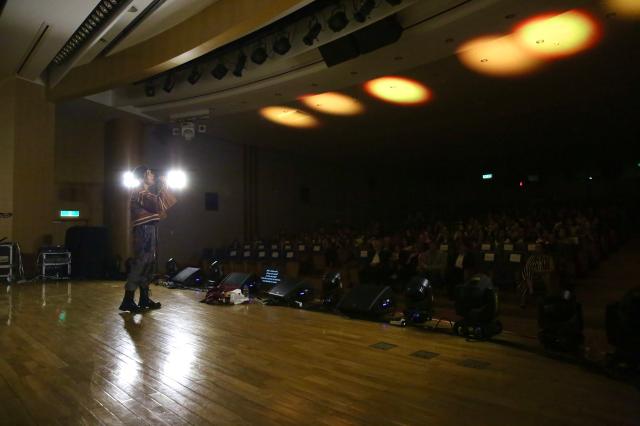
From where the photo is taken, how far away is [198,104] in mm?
7668

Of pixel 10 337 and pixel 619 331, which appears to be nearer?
pixel 619 331

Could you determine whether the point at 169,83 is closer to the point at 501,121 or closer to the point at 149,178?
the point at 149,178

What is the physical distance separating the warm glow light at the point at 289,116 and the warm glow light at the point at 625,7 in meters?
5.20

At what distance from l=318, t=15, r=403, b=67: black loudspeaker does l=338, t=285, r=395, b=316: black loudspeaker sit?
278 centimetres

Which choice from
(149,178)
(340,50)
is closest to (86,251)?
(149,178)

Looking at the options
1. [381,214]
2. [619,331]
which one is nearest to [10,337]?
[619,331]

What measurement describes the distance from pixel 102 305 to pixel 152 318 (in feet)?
3.70

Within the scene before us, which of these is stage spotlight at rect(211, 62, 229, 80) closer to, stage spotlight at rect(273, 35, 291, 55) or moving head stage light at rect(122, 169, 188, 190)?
stage spotlight at rect(273, 35, 291, 55)

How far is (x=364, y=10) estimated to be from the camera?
4.46m

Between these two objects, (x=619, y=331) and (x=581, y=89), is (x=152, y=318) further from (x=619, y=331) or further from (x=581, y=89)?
(x=581, y=89)

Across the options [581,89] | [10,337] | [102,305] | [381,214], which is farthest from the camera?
[381,214]

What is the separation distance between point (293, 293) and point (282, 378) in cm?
248

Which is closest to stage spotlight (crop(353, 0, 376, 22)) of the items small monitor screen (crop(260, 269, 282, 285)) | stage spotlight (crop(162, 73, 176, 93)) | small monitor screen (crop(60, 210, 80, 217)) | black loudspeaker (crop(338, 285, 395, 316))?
black loudspeaker (crop(338, 285, 395, 316))

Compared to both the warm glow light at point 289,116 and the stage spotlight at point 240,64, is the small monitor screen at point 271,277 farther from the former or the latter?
the warm glow light at point 289,116
